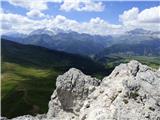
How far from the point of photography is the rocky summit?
823 inches

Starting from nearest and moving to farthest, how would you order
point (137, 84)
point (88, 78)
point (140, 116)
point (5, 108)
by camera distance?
point (140, 116) < point (137, 84) < point (88, 78) < point (5, 108)

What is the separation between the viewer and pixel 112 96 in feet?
73.7

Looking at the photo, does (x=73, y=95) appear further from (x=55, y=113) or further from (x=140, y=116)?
(x=140, y=116)

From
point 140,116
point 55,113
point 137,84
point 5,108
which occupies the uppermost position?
point 137,84

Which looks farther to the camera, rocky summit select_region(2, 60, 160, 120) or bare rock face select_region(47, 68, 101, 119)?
bare rock face select_region(47, 68, 101, 119)

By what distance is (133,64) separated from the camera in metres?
26.1

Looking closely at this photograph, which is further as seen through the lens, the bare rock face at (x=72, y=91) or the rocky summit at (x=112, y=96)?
the bare rock face at (x=72, y=91)

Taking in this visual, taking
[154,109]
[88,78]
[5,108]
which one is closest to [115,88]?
[154,109]

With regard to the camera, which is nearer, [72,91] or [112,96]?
[112,96]

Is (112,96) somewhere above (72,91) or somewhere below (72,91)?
above

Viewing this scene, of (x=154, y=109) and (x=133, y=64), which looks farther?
(x=133, y=64)

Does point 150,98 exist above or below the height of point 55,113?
above

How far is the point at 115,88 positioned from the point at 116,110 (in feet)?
7.54

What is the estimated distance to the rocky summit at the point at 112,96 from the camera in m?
20.9
